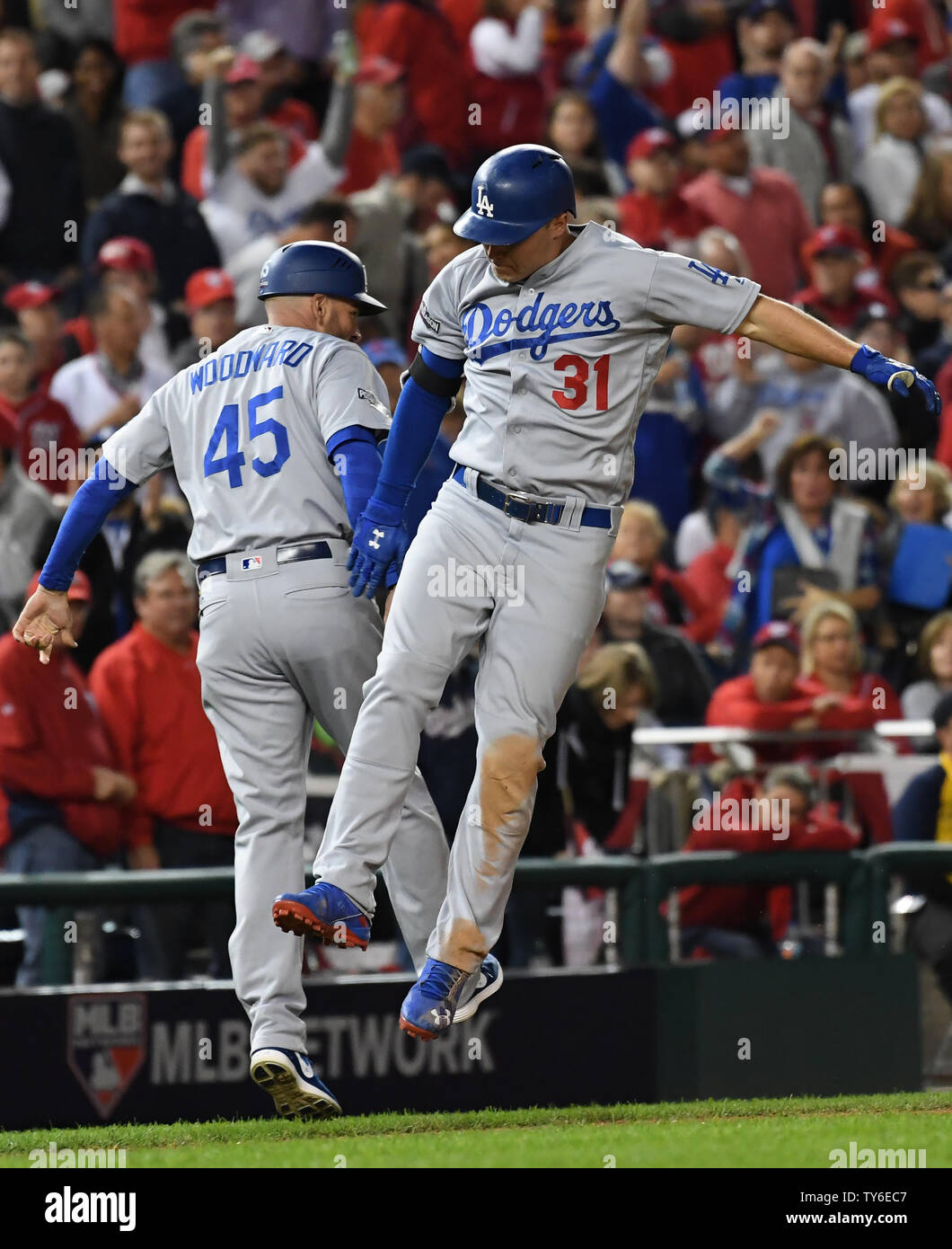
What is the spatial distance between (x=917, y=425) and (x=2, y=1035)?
22.3 ft

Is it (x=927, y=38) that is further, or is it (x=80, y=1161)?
(x=927, y=38)

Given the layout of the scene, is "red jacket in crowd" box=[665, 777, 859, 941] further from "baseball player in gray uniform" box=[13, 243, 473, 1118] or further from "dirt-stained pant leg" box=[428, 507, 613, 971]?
"dirt-stained pant leg" box=[428, 507, 613, 971]

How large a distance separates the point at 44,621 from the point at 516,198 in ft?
6.16

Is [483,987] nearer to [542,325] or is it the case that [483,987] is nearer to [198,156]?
[542,325]

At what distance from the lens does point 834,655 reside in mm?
9391

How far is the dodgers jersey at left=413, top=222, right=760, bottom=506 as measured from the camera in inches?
227

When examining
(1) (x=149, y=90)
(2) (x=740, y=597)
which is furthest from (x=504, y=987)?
(1) (x=149, y=90)

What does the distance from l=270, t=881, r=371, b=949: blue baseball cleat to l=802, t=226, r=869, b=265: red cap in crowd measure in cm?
752

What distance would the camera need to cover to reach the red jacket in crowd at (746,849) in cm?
830

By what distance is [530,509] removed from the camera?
19.1 feet

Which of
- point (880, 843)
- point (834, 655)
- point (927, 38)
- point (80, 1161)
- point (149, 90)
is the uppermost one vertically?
point (927, 38)

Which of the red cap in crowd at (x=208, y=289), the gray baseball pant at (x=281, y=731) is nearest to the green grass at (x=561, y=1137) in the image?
the gray baseball pant at (x=281, y=731)

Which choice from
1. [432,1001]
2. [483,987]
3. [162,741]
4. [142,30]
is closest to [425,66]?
[142,30]
